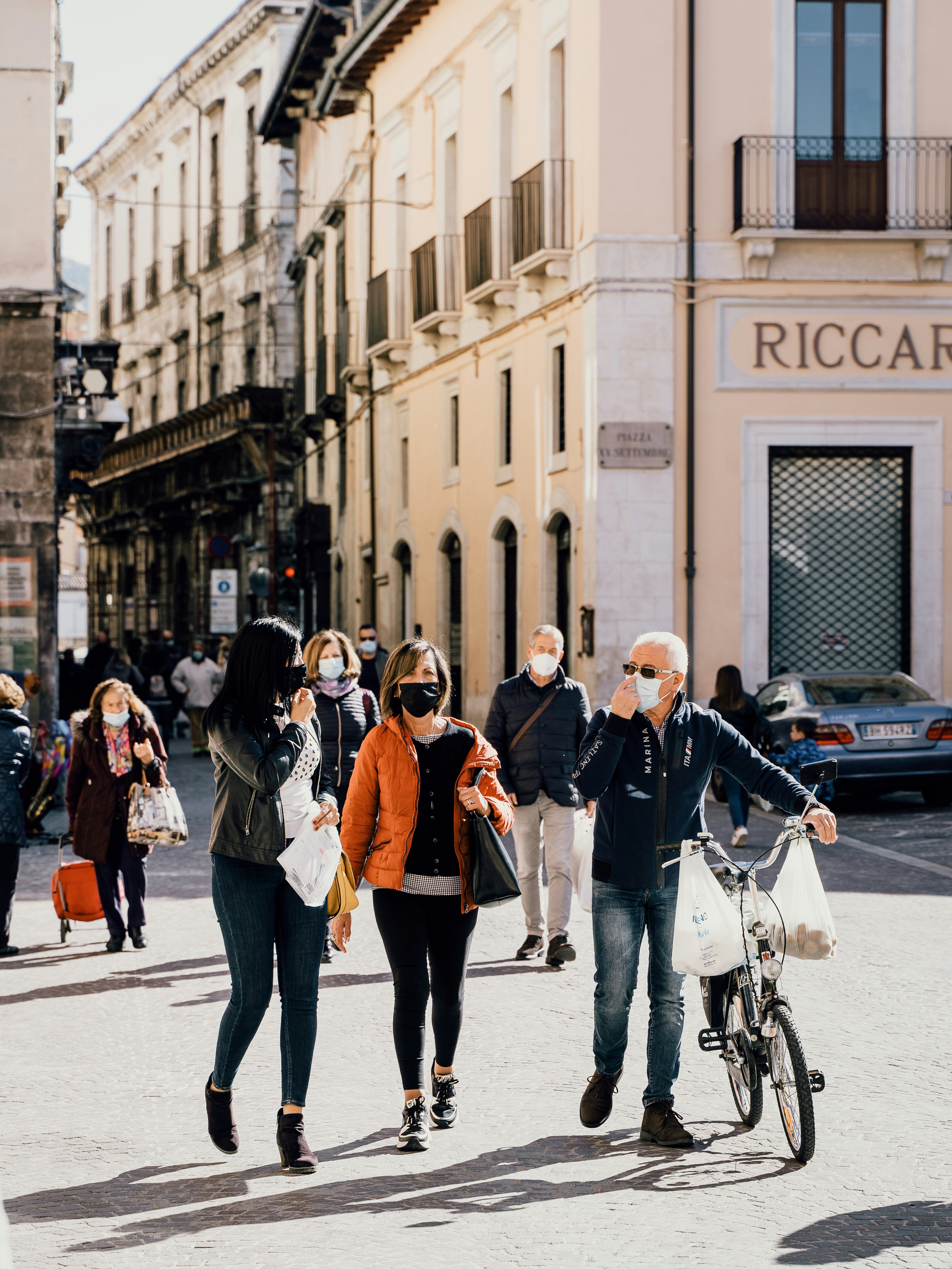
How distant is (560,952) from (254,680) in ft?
13.8

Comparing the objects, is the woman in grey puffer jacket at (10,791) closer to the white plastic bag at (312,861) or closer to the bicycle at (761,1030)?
the white plastic bag at (312,861)

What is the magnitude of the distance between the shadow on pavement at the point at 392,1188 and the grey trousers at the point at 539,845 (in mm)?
3933

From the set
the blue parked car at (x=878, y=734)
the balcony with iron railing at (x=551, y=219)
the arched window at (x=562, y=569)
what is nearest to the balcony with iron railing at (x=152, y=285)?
the balcony with iron railing at (x=551, y=219)

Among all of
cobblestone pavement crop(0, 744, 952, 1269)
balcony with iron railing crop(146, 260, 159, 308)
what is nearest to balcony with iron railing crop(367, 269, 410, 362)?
cobblestone pavement crop(0, 744, 952, 1269)

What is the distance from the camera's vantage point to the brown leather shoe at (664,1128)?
20.4ft

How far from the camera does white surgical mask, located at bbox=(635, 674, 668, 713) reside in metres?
6.31

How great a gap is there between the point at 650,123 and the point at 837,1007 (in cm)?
1541

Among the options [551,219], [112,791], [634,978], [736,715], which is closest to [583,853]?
[634,978]

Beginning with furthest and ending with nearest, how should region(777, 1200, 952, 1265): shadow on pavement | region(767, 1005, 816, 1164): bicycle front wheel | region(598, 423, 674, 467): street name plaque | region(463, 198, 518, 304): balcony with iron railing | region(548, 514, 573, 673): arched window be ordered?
1. region(463, 198, 518, 304): balcony with iron railing
2. region(548, 514, 573, 673): arched window
3. region(598, 423, 674, 467): street name plaque
4. region(767, 1005, 816, 1164): bicycle front wheel
5. region(777, 1200, 952, 1265): shadow on pavement

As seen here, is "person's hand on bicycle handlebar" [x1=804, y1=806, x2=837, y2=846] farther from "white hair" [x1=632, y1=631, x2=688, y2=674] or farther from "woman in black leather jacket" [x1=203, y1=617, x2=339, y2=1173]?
"woman in black leather jacket" [x1=203, y1=617, x2=339, y2=1173]

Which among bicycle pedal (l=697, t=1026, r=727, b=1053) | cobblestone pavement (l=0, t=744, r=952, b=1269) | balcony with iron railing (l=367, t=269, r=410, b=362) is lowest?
cobblestone pavement (l=0, t=744, r=952, b=1269)

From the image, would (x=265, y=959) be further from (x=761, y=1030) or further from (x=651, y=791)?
(x=761, y=1030)

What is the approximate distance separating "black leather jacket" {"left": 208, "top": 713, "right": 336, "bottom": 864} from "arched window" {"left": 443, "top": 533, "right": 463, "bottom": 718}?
22.1m

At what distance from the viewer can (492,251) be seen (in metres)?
25.3
